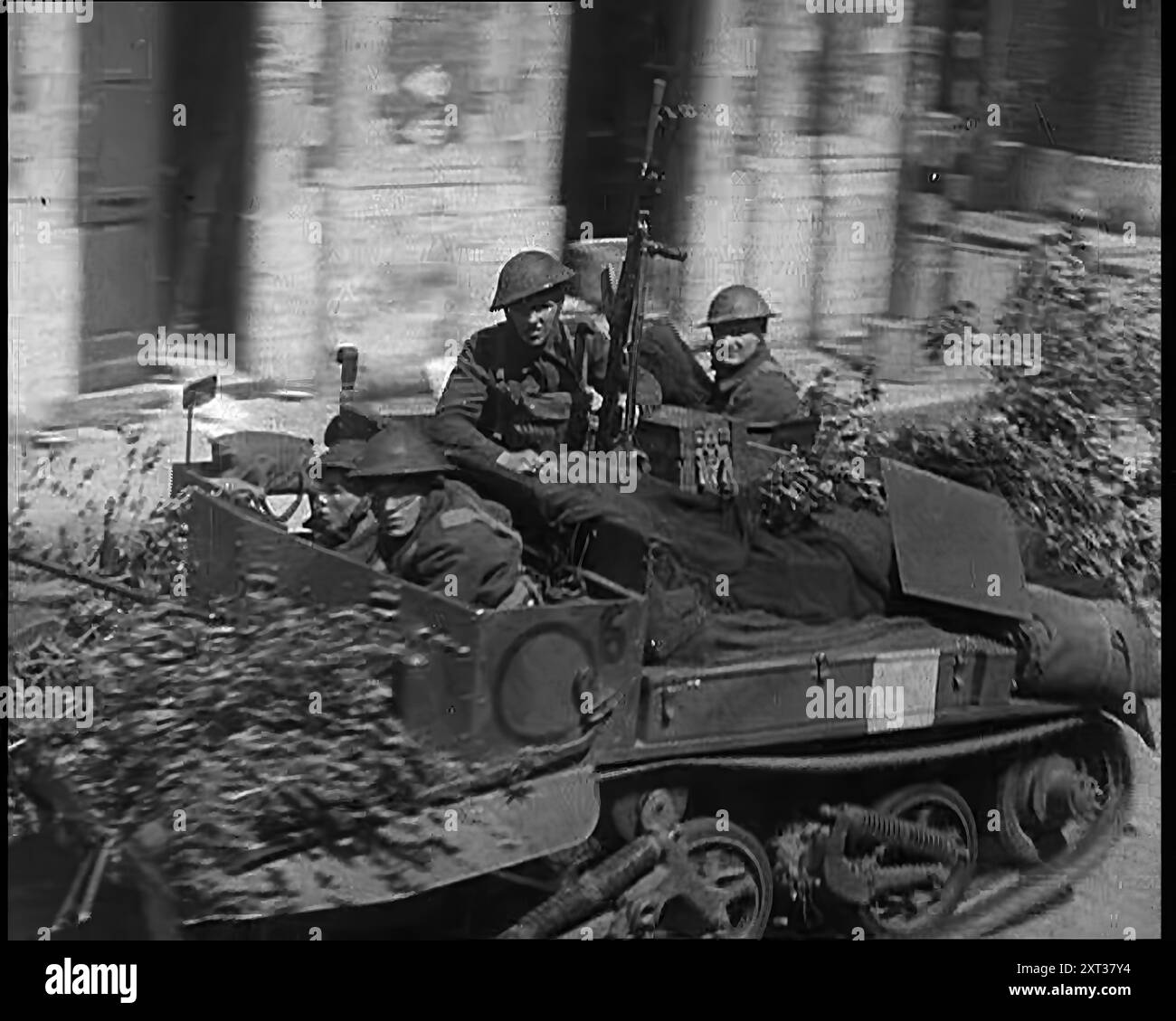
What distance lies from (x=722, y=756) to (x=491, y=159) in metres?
1.73

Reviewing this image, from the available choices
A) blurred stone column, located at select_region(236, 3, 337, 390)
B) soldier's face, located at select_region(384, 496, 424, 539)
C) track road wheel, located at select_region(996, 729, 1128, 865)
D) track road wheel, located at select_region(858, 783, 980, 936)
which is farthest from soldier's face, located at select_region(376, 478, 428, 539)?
track road wheel, located at select_region(996, 729, 1128, 865)

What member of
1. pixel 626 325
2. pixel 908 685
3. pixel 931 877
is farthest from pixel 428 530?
pixel 931 877

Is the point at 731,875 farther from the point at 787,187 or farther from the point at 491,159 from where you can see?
the point at 491,159

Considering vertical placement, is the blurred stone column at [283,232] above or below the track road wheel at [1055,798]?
above

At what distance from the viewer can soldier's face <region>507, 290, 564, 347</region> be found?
6262mm

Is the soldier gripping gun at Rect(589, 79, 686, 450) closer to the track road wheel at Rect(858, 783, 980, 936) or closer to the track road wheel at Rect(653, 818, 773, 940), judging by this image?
the track road wheel at Rect(653, 818, 773, 940)

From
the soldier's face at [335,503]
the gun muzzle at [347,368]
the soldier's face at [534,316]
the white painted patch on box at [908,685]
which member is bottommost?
the white painted patch on box at [908,685]

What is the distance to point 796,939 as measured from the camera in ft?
21.7

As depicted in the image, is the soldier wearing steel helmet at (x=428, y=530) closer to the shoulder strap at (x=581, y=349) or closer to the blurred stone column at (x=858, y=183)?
the shoulder strap at (x=581, y=349)

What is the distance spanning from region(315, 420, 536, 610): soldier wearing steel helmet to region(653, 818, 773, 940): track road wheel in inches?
34.9

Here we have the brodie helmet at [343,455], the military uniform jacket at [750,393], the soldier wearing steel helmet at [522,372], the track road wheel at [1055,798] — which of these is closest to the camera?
the brodie helmet at [343,455]

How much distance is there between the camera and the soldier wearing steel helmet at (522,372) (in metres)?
6.25

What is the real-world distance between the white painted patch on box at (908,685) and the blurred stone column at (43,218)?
2.32 metres

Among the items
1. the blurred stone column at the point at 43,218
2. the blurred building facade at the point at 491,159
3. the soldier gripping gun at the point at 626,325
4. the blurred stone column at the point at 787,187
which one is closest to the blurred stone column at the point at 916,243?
the blurred building facade at the point at 491,159
